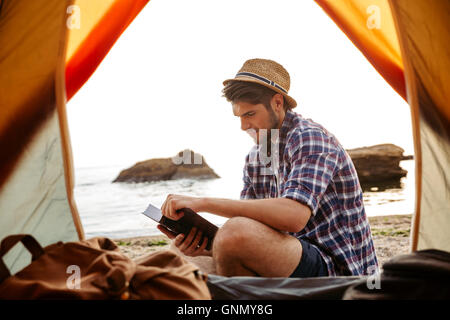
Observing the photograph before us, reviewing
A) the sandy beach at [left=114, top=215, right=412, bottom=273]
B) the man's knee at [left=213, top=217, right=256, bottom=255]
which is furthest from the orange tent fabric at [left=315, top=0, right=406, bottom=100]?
the sandy beach at [left=114, top=215, right=412, bottom=273]

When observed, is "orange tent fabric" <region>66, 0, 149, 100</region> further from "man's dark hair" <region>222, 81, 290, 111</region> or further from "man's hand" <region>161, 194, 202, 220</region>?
"man's hand" <region>161, 194, 202, 220</region>

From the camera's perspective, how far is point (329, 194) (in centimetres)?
142

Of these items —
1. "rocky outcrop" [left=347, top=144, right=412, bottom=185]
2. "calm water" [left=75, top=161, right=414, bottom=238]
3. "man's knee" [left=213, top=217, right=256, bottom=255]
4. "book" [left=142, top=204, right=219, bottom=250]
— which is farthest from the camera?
"rocky outcrop" [left=347, top=144, right=412, bottom=185]

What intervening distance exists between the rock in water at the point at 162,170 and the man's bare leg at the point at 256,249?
1085 cm

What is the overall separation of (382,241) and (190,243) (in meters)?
2.15

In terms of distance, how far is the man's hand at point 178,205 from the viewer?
1314 mm

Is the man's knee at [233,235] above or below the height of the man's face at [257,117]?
below

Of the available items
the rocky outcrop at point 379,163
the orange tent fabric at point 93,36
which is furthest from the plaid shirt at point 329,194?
the rocky outcrop at point 379,163

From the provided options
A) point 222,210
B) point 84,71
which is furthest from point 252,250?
point 84,71

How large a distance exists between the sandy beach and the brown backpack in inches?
54.9

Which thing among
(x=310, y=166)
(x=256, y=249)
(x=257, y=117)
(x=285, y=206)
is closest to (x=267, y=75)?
(x=257, y=117)

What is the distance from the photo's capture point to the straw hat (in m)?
1.58

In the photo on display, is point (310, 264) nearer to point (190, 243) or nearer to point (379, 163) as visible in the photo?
point (190, 243)

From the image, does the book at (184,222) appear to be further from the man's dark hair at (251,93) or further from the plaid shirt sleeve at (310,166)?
the man's dark hair at (251,93)
